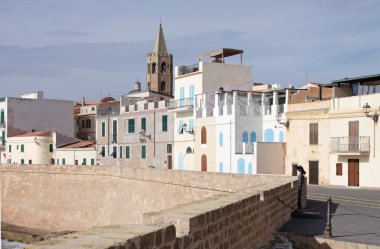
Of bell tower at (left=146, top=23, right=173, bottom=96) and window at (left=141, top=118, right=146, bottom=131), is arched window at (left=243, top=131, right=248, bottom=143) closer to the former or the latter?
window at (left=141, top=118, right=146, bottom=131)

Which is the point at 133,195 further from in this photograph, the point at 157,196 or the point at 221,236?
the point at 221,236

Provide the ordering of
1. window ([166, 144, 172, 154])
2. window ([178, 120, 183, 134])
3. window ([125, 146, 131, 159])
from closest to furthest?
window ([178, 120, 183, 134]), window ([166, 144, 172, 154]), window ([125, 146, 131, 159])

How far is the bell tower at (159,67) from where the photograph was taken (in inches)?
3706

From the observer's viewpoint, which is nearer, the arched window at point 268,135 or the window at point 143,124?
the arched window at point 268,135

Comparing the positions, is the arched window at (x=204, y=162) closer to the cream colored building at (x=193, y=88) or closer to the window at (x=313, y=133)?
the cream colored building at (x=193, y=88)

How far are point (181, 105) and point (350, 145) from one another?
16824 mm

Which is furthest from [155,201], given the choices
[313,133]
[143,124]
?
[143,124]

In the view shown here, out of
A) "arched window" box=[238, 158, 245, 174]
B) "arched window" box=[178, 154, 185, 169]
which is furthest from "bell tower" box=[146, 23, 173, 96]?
"arched window" box=[238, 158, 245, 174]

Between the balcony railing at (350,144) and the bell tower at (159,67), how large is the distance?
63642mm

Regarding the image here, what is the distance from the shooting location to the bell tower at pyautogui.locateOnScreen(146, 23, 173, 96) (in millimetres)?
94125

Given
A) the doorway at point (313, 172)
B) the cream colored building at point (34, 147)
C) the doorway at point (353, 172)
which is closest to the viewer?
the doorway at point (353, 172)

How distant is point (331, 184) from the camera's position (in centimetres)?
3177

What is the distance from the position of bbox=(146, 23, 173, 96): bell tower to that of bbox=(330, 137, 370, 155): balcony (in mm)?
63672

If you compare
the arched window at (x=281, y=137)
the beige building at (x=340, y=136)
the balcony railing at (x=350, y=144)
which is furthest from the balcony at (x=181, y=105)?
the balcony railing at (x=350, y=144)
